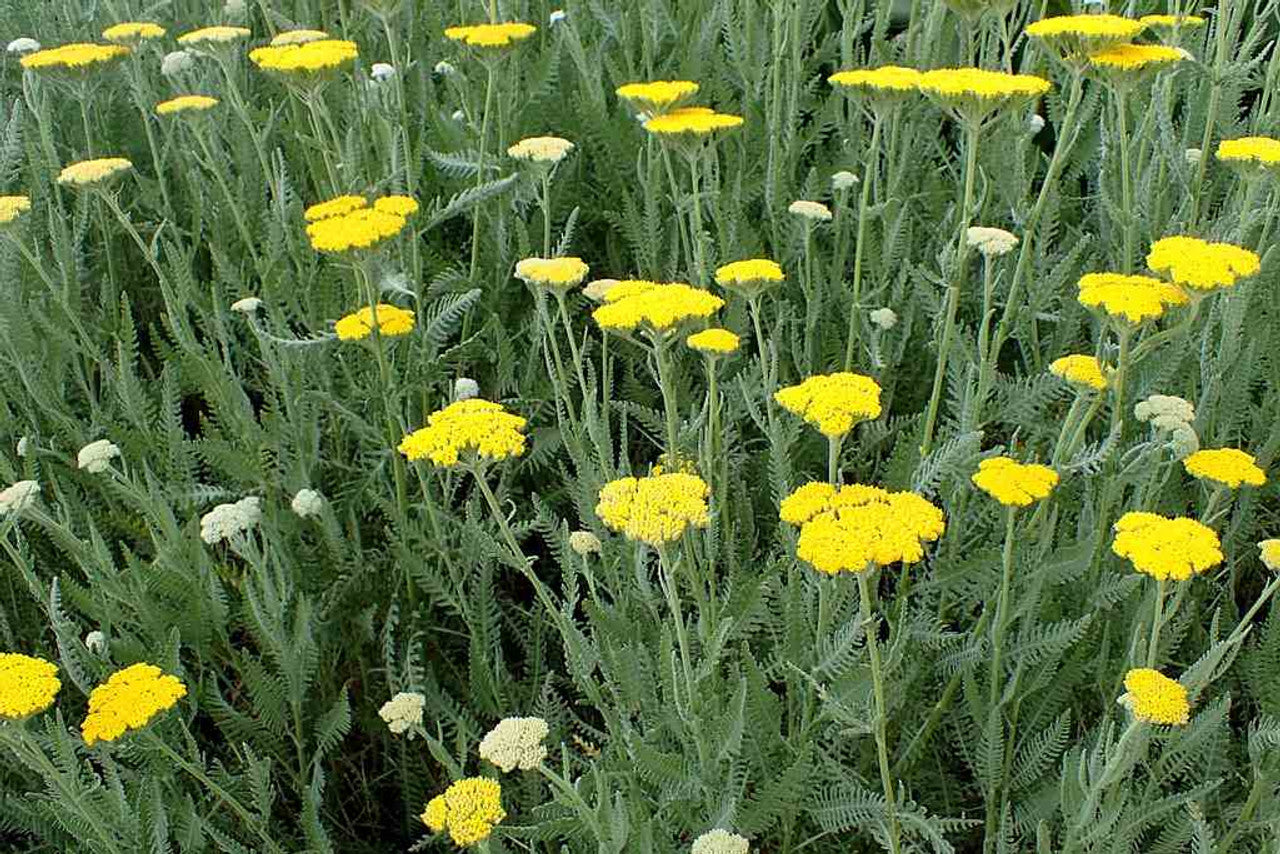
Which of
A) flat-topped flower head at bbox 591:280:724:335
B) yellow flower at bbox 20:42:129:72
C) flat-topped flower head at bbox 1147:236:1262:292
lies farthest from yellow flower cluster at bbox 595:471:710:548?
yellow flower at bbox 20:42:129:72

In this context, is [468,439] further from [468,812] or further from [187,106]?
[187,106]

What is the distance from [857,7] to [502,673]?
1.37 m

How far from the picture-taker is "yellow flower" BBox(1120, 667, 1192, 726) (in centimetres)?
103

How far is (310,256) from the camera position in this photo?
84.0 inches

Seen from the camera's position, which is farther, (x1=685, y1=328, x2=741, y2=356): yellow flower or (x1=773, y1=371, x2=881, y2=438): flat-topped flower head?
(x1=685, y1=328, x2=741, y2=356): yellow flower

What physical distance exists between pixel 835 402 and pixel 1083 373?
13.5 inches

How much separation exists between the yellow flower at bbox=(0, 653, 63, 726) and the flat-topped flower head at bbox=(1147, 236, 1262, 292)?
4.12ft

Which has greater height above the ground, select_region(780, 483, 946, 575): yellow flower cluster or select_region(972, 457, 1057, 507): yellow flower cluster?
select_region(780, 483, 946, 575): yellow flower cluster

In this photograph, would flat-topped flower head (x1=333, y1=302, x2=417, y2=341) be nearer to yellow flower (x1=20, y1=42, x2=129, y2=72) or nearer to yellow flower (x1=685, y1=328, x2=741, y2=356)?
yellow flower (x1=685, y1=328, x2=741, y2=356)

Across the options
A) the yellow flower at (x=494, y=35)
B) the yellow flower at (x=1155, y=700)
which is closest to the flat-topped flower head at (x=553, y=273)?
the yellow flower at (x=494, y=35)

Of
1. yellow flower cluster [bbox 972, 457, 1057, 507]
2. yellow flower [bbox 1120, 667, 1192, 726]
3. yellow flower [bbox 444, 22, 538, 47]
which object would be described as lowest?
yellow flower [bbox 1120, 667, 1192, 726]

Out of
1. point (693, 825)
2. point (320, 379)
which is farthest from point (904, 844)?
point (320, 379)

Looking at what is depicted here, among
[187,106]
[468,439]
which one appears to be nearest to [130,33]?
[187,106]

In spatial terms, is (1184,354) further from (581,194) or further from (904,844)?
(581,194)
